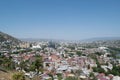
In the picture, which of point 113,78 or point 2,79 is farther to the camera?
point 113,78

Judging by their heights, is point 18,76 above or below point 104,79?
above

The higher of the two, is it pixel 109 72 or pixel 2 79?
pixel 2 79

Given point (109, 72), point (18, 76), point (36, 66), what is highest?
point (18, 76)

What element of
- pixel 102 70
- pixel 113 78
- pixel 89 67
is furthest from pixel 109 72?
pixel 113 78

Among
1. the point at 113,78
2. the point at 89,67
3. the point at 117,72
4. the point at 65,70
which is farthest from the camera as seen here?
the point at 89,67

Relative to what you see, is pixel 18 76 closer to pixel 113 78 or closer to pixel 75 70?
pixel 113 78

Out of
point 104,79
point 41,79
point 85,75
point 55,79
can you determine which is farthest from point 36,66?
point 104,79

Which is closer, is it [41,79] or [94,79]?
[41,79]

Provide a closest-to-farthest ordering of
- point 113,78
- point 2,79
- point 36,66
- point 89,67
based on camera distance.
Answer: point 2,79 → point 36,66 → point 113,78 → point 89,67

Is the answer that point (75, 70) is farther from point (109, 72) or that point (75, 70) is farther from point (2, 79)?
point (2, 79)
